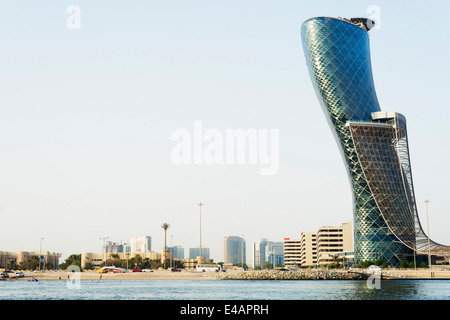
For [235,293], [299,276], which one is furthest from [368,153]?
[235,293]

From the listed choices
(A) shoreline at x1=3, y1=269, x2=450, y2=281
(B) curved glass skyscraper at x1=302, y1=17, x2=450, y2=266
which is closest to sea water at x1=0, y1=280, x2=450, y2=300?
(A) shoreline at x1=3, y1=269, x2=450, y2=281

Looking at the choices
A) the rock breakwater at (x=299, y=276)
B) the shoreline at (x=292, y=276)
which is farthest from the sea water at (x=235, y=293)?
the shoreline at (x=292, y=276)

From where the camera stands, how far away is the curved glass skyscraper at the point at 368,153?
13838 cm

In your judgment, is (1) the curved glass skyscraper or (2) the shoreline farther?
(1) the curved glass skyscraper

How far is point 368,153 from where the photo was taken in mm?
138750

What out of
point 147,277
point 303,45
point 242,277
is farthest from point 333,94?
point 147,277

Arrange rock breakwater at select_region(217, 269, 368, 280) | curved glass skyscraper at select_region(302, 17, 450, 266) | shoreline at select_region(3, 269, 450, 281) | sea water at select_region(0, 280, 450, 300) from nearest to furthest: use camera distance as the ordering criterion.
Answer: sea water at select_region(0, 280, 450, 300) → rock breakwater at select_region(217, 269, 368, 280) → shoreline at select_region(3, 269, 450, 281) → curved glass skyscraper at select_region(302, 17, 450, 266)

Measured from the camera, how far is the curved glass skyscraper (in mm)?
138375

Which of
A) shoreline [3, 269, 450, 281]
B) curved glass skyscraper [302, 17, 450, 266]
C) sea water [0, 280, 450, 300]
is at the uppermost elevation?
curved glass skyscraper [302, 17, 450, 266]

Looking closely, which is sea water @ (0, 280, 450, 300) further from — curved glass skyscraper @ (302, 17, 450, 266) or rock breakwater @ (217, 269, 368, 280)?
curved glass skyscraper @ (302, 17, 450, 266)
